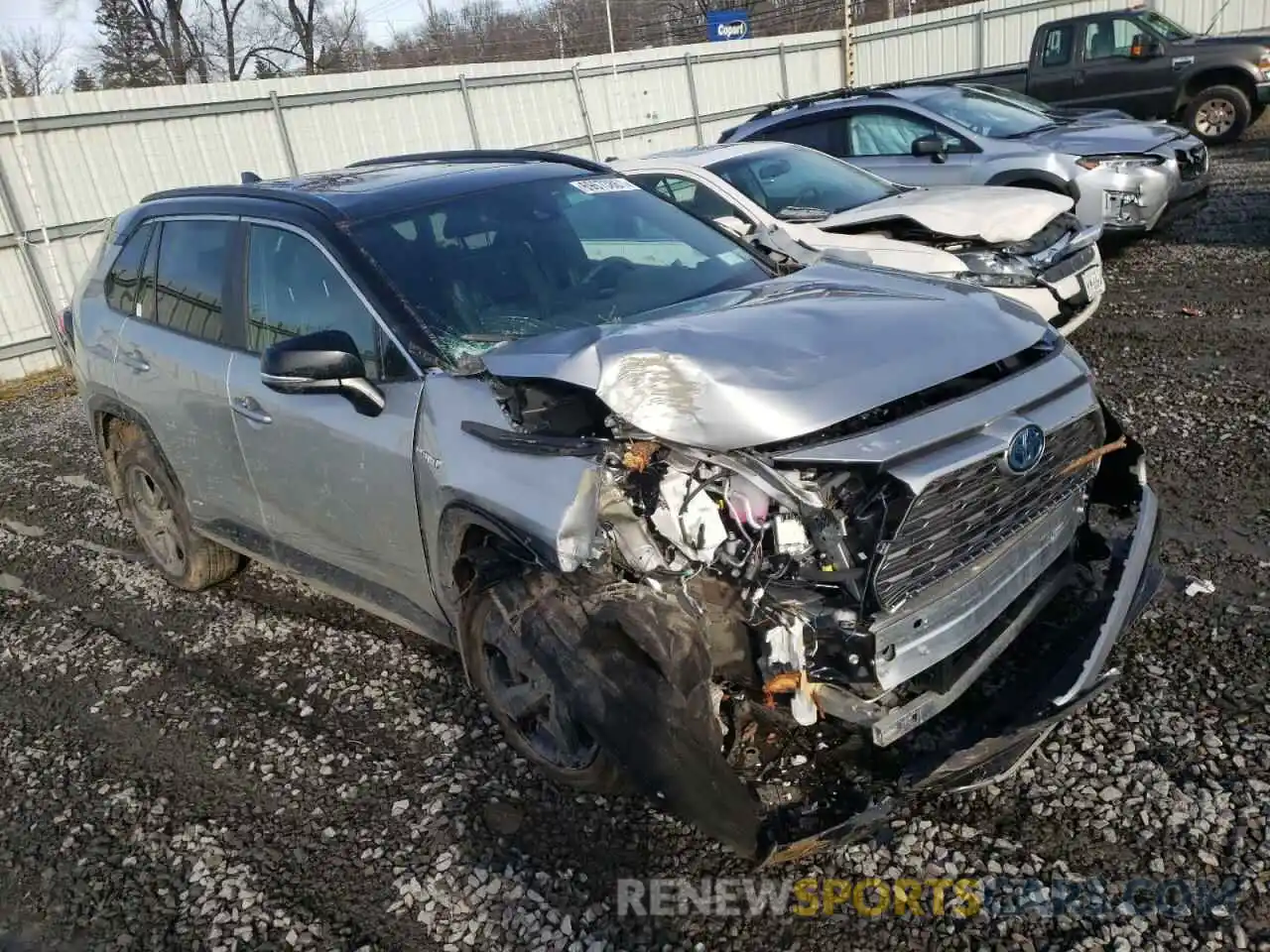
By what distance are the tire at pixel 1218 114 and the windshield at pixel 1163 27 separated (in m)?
0.90

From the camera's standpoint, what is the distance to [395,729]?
377cm

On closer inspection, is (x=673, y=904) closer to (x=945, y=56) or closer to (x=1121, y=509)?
(x=1121, y=509)

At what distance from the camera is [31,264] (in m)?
11.6

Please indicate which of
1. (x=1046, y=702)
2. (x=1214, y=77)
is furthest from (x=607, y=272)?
(x=1214, y=77)

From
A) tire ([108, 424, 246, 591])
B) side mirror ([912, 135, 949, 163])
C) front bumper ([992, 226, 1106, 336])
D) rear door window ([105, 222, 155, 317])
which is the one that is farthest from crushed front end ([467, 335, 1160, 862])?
side mirror ([912, 135, 949, 163])

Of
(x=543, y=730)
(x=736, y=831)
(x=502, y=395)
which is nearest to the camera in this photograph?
(x=736, y=831)

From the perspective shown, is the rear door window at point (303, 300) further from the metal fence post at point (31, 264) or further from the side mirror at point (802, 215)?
the metal fence post at point (31, 264)

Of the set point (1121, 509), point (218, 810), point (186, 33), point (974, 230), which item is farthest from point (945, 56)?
point (186, 33)

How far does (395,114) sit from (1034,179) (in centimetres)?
983

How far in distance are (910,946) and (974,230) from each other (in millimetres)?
5295

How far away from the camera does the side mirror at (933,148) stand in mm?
9234

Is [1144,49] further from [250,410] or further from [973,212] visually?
[250,410]

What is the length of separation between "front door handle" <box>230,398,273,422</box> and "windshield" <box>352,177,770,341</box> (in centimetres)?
80

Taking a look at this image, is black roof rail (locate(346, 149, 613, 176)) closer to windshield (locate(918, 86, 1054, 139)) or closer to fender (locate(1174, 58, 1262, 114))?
windshield (locate(918, 86, 1054, 139))
